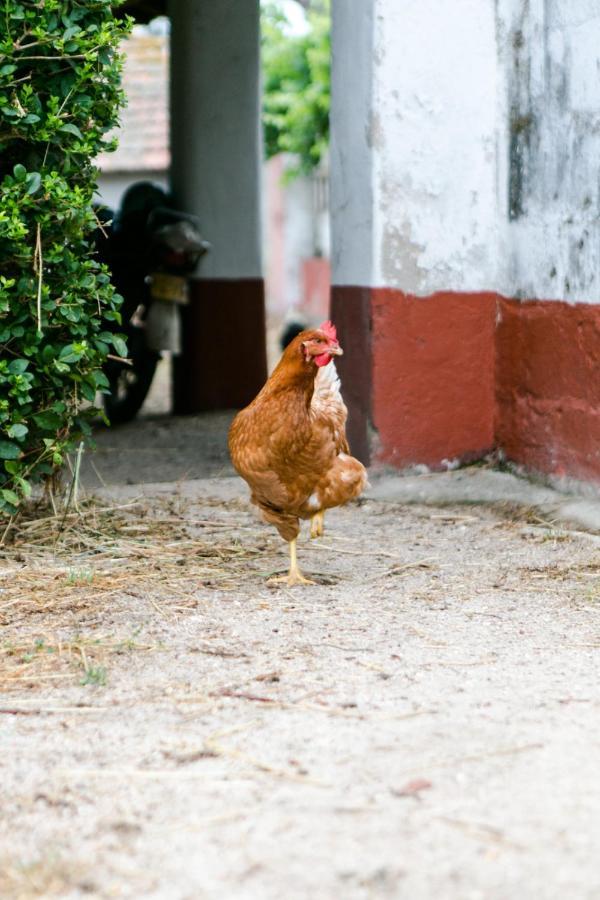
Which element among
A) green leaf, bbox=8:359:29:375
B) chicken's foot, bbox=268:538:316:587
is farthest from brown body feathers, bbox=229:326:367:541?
green leaf, bbox=8:359:29:375

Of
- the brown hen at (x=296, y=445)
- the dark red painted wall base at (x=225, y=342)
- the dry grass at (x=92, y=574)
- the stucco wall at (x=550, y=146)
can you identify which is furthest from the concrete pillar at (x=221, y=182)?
the brown hen at (x=296, y=445)

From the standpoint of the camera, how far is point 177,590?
471cm

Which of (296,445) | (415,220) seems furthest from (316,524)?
(415,220)

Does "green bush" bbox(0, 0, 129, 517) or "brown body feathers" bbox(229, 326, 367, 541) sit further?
"green bush" bbox(0, 0, 129, 517)

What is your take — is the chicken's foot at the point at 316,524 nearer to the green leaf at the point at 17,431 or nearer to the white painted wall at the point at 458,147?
the green leaf at the point at 17,431

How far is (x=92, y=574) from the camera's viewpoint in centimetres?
484

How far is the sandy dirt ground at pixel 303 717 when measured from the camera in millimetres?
2488

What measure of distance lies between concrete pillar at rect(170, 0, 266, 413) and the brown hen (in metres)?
4.86

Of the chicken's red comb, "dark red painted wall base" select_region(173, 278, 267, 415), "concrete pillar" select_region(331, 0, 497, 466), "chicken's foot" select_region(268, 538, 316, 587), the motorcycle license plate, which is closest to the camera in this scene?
the chicken's red comb

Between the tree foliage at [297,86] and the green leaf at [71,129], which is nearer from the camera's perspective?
the green leaf at [71,129]

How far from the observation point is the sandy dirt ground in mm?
2488

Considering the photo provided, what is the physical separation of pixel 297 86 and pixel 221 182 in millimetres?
13165

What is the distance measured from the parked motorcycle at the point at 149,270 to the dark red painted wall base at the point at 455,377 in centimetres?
257

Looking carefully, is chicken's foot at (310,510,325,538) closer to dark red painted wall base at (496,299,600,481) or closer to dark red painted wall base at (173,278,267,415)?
dark red painted wall base at (496,299,600,481)
